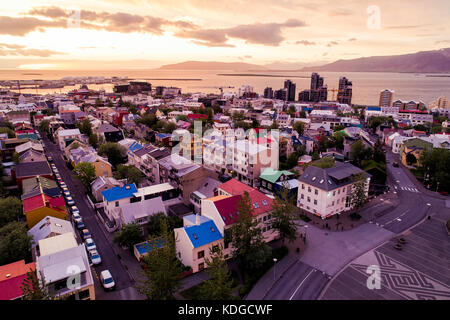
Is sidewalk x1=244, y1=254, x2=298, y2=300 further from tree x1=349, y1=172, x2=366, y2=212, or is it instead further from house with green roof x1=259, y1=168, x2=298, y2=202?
house with green roof x1=259, y1=168, x2=298, y2=202

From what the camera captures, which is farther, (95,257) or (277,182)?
(277,182)

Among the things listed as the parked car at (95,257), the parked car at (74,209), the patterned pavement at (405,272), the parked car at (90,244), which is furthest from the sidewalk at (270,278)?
the parked car at (74,209)

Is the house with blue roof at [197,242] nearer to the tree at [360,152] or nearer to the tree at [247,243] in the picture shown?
the tree at [247,243]

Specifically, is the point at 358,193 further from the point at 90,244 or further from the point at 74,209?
the point at 74,209

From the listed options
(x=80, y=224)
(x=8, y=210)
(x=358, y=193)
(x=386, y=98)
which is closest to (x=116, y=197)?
(x=80, y=224)

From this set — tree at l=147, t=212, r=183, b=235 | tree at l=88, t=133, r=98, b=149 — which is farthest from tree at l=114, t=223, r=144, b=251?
tree at l=88, t=133, r=98, b=149
